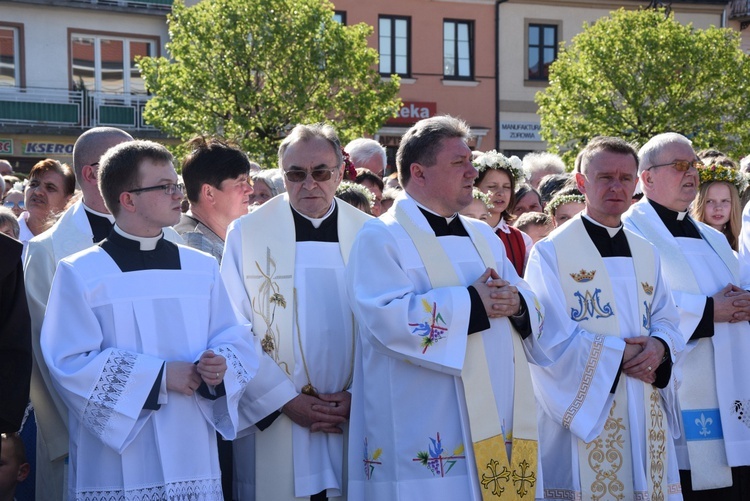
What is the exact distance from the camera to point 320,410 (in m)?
4.98

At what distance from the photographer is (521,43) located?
101ft

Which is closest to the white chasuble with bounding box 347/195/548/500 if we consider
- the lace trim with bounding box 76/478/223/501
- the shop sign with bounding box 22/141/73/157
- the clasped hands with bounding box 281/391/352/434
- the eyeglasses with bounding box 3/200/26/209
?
the clasped hands with bounding box 281/391/352/434

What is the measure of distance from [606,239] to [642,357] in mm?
731

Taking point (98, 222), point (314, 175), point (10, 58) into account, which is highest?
point (10, 58)

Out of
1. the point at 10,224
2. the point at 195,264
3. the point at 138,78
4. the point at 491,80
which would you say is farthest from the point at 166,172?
the point at 491,80

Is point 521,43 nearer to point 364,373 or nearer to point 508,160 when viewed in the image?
point 508,160

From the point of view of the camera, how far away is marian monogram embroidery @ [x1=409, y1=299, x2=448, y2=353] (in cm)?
456

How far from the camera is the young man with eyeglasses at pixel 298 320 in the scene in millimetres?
4992

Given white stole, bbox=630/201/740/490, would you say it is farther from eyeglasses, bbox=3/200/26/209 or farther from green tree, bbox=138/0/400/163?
green tree, bbox=138/0/400/163

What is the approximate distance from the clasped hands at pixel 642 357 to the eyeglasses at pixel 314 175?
5.87 ft

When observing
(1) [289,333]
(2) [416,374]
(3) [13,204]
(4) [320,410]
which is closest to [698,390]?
(2) [416,374]

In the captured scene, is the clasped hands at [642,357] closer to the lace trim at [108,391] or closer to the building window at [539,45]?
the lace trim at [108,391]

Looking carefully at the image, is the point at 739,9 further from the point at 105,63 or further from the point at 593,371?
the point at 593,371

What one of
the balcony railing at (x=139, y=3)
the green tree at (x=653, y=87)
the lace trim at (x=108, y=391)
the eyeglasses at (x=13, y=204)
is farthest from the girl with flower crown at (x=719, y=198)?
the balcony railing at (x=139, y=3)
